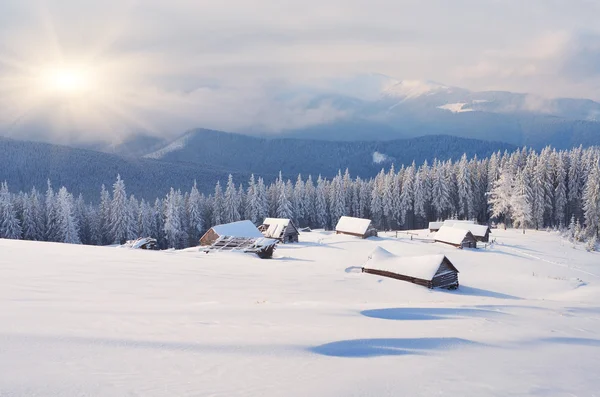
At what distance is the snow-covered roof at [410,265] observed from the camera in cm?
3184

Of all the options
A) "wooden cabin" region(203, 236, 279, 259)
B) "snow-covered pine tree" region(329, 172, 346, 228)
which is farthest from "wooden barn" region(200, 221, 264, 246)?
"snow-covered pine tree" region(329, 172, 346, 228)

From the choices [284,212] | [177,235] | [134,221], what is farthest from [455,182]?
[134,221]

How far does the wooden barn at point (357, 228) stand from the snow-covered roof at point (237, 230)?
20.4 metres

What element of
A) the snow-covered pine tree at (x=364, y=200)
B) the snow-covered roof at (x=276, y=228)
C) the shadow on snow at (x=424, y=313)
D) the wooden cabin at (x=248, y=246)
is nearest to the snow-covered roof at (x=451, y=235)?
the snow-covered roof at (x=276, y=228)

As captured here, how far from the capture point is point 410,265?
108ft

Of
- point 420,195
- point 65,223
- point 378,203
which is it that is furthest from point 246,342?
Answer: point 420,195

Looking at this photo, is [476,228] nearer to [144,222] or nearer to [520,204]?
[520,204]

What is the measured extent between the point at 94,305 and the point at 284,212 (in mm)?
78700

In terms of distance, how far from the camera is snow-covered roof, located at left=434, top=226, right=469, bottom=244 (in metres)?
59.1

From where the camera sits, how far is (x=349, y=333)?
947 cm

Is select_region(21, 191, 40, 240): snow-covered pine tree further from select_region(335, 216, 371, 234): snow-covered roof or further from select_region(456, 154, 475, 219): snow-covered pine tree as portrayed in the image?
select_region(456, 154, 475, 219): snow-covered pine tree

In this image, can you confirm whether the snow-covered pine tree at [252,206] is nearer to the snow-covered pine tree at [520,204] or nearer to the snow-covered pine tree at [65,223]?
the snow-covered pine tree at [65,223]

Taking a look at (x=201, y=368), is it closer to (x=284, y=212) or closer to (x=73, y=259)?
(x=73, y=259)

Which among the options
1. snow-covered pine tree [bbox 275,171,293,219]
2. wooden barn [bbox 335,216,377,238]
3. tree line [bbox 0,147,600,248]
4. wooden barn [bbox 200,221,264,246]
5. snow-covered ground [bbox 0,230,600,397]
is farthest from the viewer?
snow-covered pine tree [bbox 275,171,293,219]
